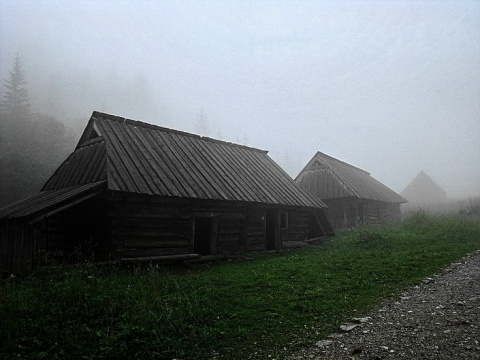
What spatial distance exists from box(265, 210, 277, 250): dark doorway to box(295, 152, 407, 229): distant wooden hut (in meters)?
9.85

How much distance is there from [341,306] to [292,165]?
11356 cm

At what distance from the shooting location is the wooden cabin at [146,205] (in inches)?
433

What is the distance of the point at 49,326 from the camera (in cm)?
544

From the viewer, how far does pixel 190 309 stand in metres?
6.40

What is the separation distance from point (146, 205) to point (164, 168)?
2.23 metres

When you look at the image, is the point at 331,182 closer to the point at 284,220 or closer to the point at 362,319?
the point at 284,220

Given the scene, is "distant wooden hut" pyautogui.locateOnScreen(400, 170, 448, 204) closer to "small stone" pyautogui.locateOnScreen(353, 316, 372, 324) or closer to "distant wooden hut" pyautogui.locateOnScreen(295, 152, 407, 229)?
"distant wooden hut" pyautogui.locateOnScreen(295, 152, 407, 229)

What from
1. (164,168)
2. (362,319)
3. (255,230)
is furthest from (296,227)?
(362,319)

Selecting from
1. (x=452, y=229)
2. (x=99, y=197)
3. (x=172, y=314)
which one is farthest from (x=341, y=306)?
(x=452, y=229)

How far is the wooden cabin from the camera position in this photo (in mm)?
10992

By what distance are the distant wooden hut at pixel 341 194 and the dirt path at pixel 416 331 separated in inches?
818

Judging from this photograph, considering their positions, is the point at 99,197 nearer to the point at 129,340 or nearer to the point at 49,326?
the point at 49,326

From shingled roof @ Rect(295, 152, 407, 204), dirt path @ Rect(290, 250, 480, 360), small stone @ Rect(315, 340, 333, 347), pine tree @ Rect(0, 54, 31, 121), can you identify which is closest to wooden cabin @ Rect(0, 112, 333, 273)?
small stone @ Rect(315, 340, 333, 347)

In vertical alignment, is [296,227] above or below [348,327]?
above
